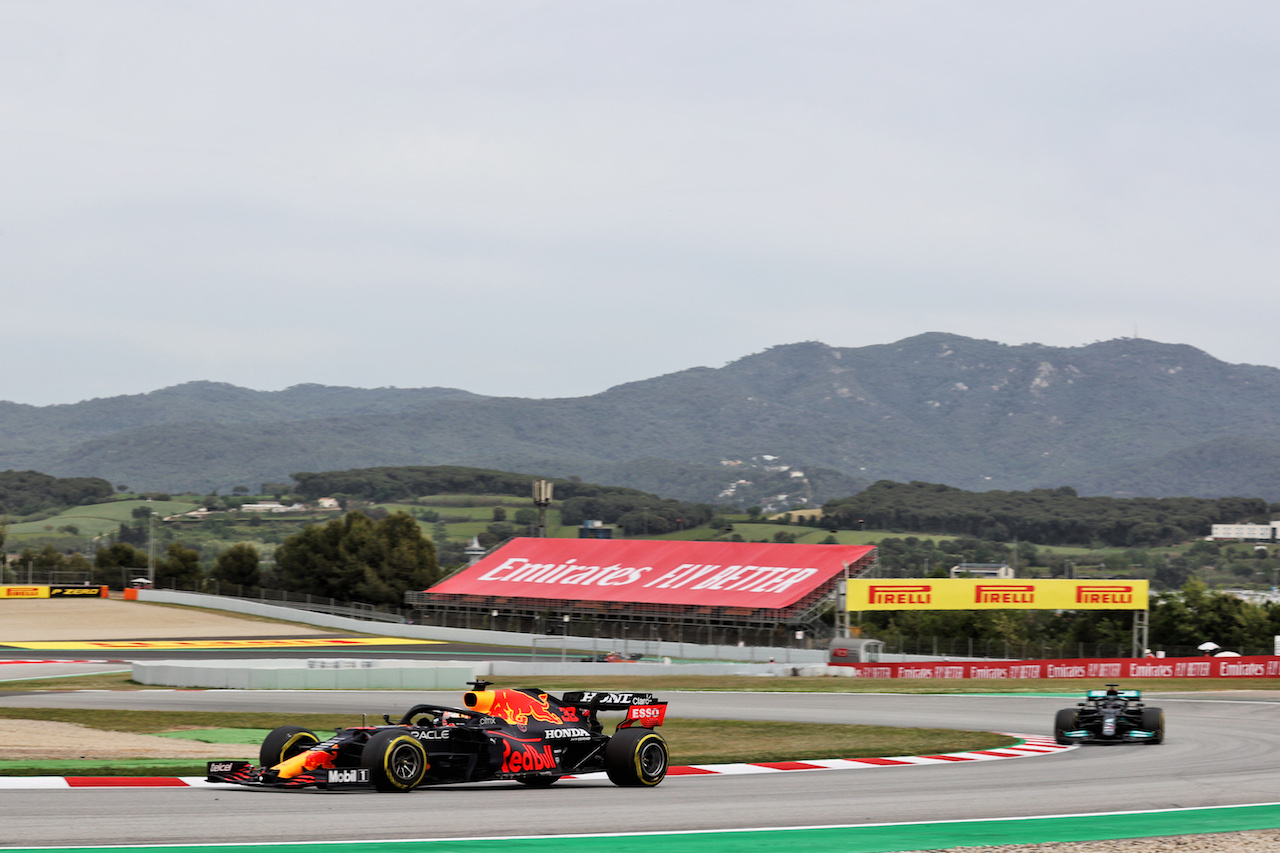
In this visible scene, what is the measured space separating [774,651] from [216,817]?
50.0 metres

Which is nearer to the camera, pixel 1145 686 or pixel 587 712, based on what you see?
pixel 587 712

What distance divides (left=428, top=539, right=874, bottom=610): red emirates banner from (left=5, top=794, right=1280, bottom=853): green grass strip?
177 ft

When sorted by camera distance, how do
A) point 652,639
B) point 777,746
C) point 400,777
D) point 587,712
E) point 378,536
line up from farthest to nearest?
point 378,536, point 652,639, point 777,746, point 587,712, point 400,777

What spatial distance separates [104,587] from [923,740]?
72624mm

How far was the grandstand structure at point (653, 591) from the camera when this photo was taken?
224ft

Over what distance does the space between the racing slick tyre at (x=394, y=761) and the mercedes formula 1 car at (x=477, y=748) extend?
11 mm

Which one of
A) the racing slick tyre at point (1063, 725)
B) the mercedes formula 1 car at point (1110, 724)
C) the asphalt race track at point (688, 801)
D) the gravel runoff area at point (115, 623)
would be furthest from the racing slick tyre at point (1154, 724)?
the gravel runoff area at point (115, 623)

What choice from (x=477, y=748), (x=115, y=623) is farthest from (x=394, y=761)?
(x=115, y=623)

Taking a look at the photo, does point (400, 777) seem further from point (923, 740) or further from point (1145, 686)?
point (1145, 686)

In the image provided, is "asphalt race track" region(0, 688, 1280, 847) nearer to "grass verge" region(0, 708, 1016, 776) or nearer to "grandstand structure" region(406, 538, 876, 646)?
"grass verge" region(0, 708, 1016, 776)

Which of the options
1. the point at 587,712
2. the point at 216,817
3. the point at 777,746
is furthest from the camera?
the point at 777,746

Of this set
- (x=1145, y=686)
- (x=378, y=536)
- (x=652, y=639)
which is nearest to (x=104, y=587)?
(x=378, y=536)

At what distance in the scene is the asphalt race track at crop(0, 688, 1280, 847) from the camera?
11.7 m

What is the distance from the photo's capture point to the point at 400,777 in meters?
14.0
